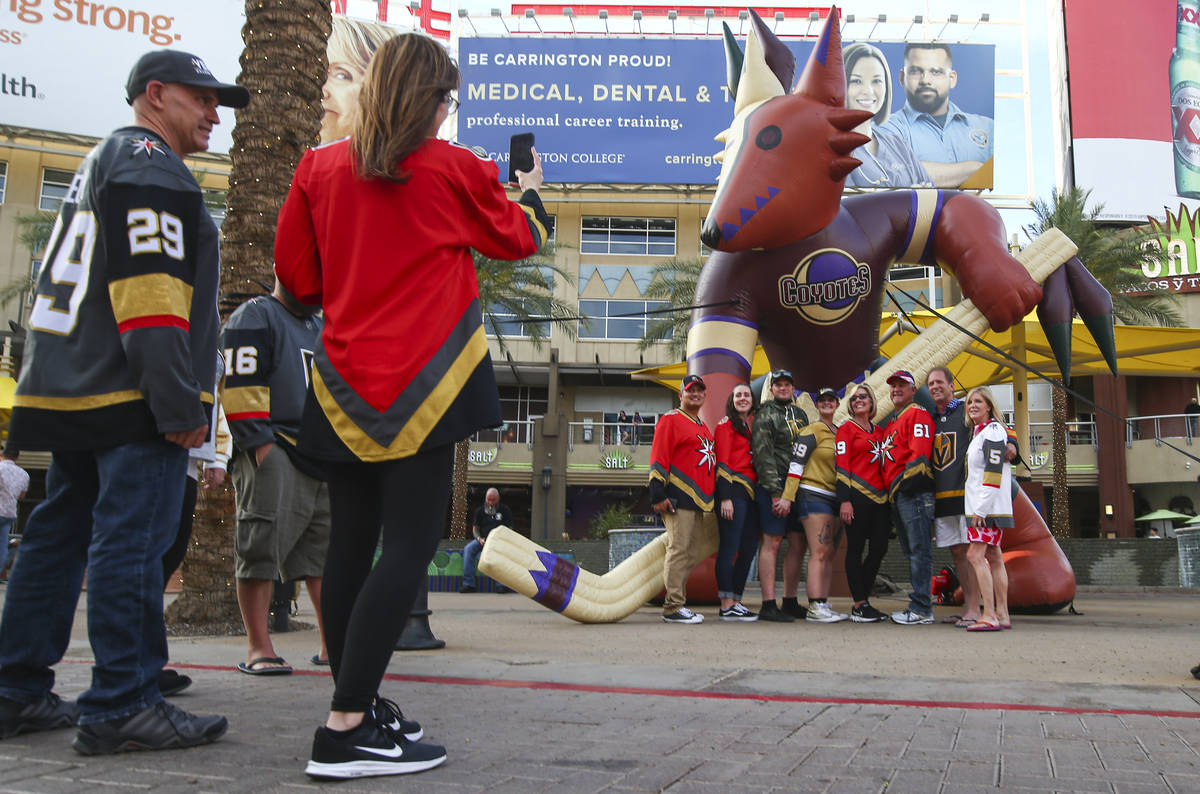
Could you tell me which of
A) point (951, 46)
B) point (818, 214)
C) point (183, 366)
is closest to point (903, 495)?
point (818, 214)

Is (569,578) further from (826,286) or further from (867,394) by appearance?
(826,286)

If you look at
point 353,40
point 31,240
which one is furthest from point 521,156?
point 353,40

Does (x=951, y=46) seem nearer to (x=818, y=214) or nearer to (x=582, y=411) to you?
(x=582, y=411)

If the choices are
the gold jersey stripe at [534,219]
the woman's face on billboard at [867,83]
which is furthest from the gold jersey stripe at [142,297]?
the woman's face on billboard at [867,83]

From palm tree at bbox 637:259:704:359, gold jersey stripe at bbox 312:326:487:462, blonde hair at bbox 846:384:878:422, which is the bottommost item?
gold jersey stripe at bbox 312:326:487:462

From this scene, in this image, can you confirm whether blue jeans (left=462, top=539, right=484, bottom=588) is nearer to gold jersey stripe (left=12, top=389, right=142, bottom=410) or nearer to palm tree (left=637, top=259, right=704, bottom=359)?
gold jersey stripe (left=12, top=389, right=142, bottom=410)

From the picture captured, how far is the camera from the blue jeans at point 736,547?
7.32m

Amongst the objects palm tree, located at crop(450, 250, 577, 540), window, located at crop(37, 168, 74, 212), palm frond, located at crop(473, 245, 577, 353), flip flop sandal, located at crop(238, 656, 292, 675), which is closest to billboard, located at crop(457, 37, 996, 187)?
palm tree, located at crop(450, 250, 577, 540)

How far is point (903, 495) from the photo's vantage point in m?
7.37

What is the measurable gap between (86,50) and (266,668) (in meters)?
40.5

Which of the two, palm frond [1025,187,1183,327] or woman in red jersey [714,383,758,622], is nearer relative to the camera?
woman in red jersey [714,383,758,622]

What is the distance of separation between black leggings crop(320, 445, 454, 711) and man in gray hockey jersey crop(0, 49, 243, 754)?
461mm

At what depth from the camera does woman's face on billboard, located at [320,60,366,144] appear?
35.7 meters

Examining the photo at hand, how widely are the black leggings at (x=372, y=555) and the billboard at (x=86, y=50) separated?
3722 centimetres
